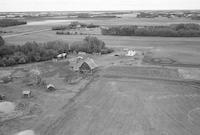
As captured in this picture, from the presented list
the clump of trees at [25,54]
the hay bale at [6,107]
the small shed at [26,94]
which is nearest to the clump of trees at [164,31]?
the clump of trees at [25,54]

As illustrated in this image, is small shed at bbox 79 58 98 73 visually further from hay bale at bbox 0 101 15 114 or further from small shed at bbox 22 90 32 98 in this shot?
hay bale at bbox 0 101 15 114

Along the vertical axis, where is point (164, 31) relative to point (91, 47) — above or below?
above

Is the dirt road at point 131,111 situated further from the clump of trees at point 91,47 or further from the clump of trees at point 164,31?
the clump of trees at point 164,31

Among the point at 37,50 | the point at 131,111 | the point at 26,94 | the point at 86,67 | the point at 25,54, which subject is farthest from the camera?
the point at 37,50

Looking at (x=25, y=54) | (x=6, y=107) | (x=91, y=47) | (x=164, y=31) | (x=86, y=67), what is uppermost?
(x=164, y=31)

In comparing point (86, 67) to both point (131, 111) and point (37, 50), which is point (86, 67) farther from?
point (37, 50)

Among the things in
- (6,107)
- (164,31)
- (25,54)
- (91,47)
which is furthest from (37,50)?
(164,31)

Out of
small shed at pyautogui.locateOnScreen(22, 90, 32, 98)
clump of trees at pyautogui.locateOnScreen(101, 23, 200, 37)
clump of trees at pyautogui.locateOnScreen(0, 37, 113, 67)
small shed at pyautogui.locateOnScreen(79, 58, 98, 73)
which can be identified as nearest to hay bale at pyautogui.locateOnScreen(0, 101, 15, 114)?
small shed at pyautogui.locateOnScreen(22, 90, 32, 98)

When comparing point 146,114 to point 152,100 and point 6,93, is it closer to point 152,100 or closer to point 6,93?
point 152,100
